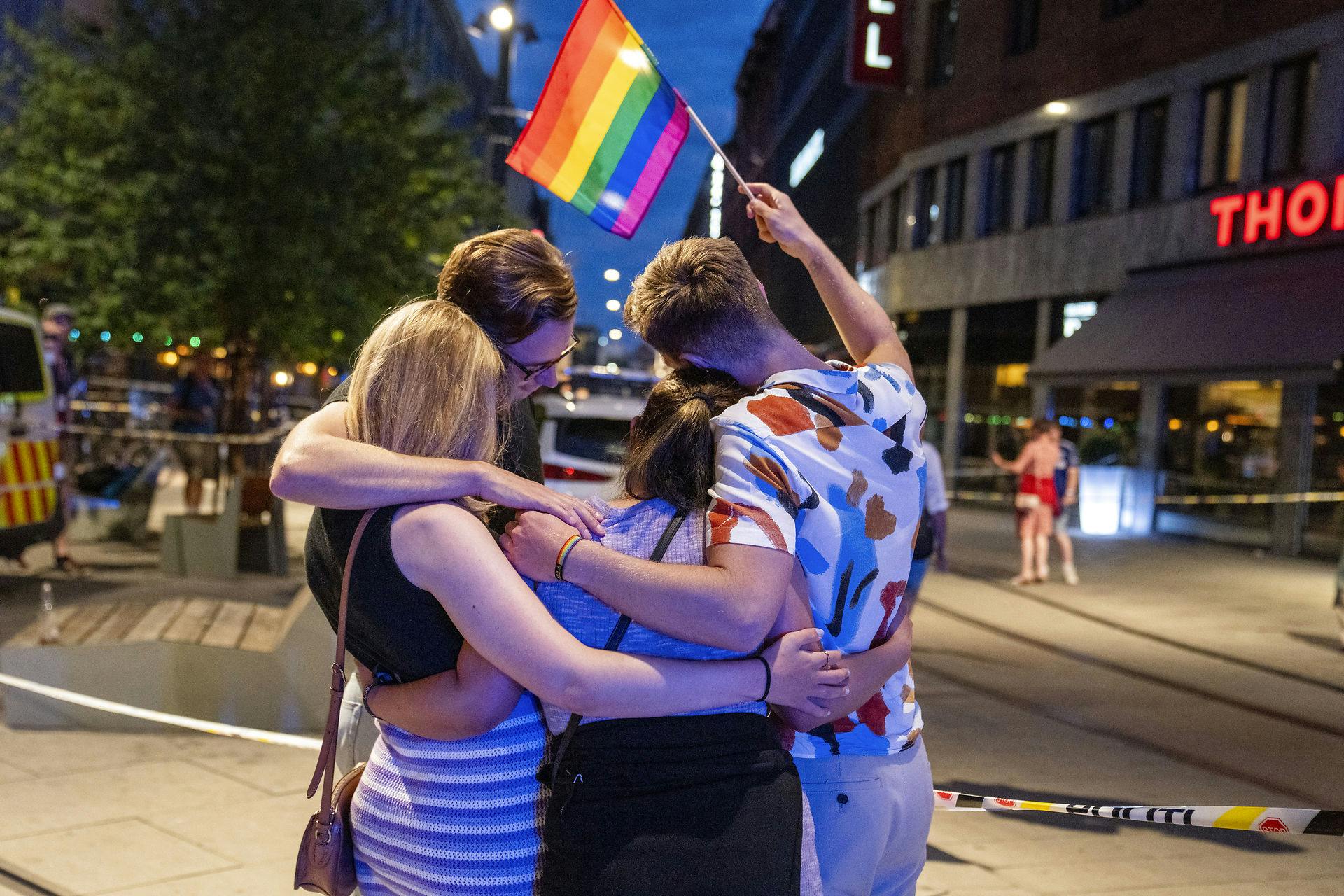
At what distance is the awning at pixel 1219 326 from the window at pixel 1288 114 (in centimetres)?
140

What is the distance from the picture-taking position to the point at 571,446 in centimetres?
1151

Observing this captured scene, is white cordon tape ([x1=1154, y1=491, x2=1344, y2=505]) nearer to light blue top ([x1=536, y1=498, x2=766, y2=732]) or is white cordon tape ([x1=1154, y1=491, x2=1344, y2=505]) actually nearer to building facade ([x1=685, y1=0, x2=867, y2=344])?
building facade ([x1=685, y1=0, x2=867, y2=344])

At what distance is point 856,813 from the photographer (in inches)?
85.0

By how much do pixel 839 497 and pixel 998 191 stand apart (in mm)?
24631

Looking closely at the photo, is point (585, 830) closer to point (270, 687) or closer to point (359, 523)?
point (359, 523)

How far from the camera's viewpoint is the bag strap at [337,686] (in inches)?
75.5

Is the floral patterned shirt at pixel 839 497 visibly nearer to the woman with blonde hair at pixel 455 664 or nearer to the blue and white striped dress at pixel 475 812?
the woman with blonde hair at pixel 455 664

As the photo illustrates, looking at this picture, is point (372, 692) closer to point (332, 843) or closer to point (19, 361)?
point (332, 843)

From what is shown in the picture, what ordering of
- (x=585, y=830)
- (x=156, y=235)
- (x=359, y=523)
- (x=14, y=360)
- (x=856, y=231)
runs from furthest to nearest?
1. (x=856, y=231)
2. (x=156, y=235)
3. (x=14, y=360)
4. (x=359, y=523)
5. (x=585, y=830)

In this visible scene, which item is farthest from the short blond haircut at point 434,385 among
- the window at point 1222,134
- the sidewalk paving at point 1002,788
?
the window at point 1222,134

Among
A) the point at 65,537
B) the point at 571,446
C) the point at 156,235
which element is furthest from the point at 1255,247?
the point at 65,537

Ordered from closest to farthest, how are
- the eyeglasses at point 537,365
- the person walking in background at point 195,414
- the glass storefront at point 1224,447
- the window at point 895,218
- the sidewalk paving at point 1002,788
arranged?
the eyeglasses at point 537,365 < the sidewalk paving at point 1002,788 < the person walking in background at point 195,414 < the glass storefront at point 1224,447 < the window at point 895,218

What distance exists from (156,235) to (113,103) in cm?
182

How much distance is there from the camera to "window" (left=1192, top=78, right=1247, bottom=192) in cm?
1900
